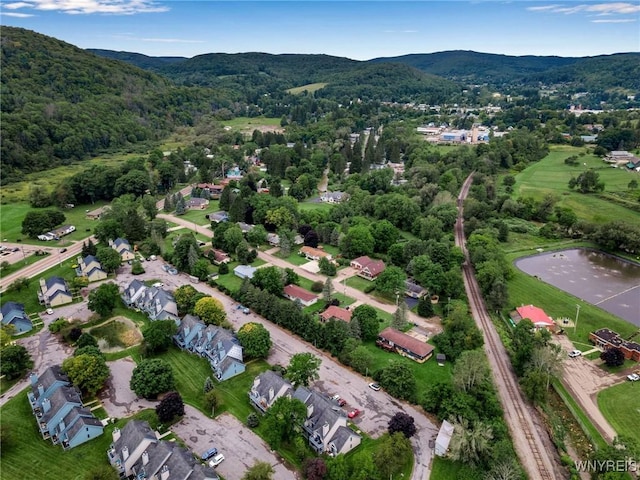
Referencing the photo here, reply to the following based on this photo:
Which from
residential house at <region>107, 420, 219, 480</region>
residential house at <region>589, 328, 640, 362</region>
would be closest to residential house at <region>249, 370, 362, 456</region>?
residential house at <region>107, 420, 219, 480</region>

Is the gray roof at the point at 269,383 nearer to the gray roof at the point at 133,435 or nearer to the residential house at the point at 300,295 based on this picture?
the gray roof at the point at 133,435

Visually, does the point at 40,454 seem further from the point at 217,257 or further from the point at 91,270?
the point at 217,257

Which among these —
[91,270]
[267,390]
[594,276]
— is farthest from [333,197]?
[267,390]

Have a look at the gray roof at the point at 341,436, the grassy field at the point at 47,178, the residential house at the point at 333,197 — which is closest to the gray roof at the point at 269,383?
the gray roof at the point at 341,436

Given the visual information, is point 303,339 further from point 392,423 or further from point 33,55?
point 33,55

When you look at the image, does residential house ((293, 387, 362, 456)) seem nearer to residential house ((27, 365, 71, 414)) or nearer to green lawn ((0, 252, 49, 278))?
residential house ((27, 365, 71, 414))

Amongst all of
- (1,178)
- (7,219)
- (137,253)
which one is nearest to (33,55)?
(1,178)
